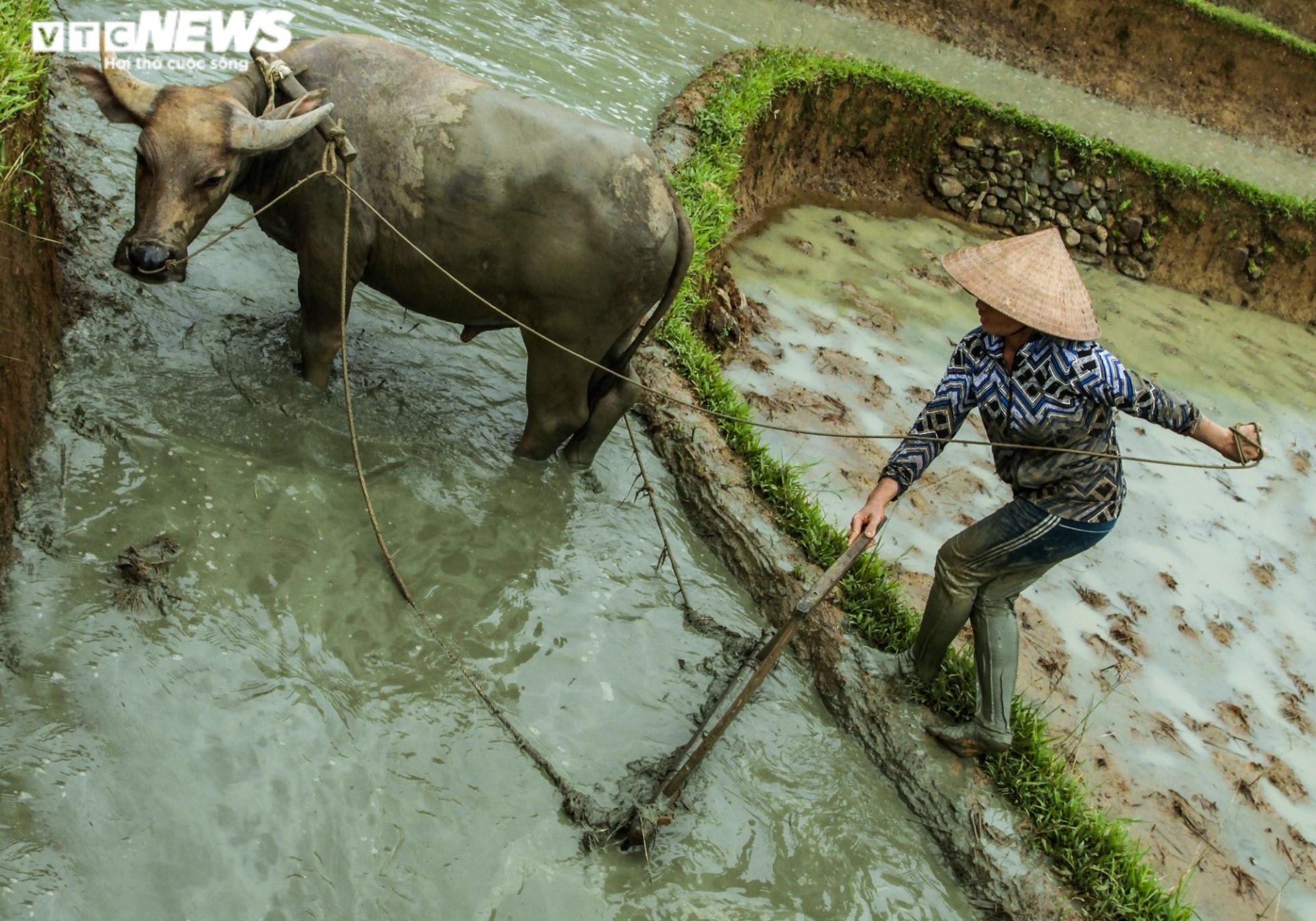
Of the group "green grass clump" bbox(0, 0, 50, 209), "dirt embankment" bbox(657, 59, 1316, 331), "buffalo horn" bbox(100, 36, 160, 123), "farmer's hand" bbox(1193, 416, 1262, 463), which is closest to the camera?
"farmer's hand" bbox(1193, 416, 1262, 463)

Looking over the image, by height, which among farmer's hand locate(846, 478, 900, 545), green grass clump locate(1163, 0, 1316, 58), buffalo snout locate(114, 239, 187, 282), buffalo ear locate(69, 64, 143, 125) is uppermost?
green grass clump locate(1163, 0, 1316, 58)

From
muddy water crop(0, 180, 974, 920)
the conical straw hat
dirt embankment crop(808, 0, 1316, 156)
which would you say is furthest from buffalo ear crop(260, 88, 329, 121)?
dirt embankment crop(808, 0, 1316, 156)

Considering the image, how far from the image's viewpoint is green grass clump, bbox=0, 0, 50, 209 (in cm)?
400

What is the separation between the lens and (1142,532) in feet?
22.2

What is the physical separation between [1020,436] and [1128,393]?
0.40 meters

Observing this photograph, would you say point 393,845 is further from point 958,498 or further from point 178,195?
point 958,498

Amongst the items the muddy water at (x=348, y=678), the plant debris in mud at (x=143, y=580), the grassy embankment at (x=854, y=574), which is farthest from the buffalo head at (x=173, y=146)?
the grassy embankment at (x=854, y=574)

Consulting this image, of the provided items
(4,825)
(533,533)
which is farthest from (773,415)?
(4,825)

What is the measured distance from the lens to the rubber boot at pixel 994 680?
13.6 ft

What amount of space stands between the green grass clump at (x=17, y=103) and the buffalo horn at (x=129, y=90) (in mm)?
413

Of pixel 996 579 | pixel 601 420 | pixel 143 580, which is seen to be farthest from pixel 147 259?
pixel 996 579

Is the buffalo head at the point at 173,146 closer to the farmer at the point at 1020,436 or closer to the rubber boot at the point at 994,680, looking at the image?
the farmer at the point at 1020,436

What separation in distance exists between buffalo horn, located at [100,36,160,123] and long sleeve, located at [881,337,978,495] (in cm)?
299

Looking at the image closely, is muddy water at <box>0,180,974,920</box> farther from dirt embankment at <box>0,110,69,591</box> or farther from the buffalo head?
the buffalo head
